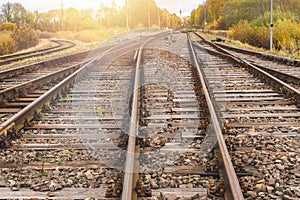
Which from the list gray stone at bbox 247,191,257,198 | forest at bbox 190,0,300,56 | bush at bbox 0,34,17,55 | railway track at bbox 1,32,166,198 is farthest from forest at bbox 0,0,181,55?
gray stone at bbox 247,191,257,198

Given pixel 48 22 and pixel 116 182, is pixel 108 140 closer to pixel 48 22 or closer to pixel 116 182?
pixel 116 182

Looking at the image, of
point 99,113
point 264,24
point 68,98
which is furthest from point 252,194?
point 264,24

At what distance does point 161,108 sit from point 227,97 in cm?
159

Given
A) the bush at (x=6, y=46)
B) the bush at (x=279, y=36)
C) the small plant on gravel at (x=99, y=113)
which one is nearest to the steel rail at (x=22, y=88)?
the small plant on gravel at (x=99, y=113)

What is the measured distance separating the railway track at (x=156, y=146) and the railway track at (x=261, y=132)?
0.01 meters

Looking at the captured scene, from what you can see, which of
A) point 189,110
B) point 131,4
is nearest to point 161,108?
point 189,110

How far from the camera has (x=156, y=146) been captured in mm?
4582

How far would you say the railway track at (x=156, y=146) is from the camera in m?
3.45

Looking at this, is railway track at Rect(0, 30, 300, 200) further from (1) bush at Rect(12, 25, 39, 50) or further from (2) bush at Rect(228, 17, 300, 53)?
(1) bush at Rect(12, 25, 39, 50)

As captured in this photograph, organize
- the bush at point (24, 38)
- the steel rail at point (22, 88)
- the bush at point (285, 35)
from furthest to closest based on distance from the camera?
the bush at point (24, 38)
the bush at point (285, 35)
the steel rail at point (22, 88)

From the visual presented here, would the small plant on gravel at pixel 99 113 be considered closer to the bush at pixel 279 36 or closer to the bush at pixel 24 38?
the bush at pixel 279 36

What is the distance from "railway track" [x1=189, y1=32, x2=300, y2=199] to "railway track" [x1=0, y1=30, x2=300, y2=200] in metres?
0.01

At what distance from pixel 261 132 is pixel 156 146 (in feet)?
4.94

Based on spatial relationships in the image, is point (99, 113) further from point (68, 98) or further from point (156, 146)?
point (156, 146)
